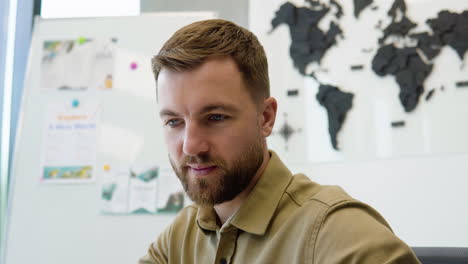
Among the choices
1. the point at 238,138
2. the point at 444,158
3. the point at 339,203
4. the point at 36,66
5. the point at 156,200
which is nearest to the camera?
the point at 339,203

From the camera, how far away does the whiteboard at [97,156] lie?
225 cm

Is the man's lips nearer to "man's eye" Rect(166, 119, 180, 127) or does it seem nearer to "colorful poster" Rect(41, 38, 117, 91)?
"man's eye" Rect(166, 119, 180, 127)

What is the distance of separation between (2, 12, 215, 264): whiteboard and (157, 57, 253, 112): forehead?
1249mm

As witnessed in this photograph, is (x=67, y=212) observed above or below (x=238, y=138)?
below

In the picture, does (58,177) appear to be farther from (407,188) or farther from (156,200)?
(407,188)

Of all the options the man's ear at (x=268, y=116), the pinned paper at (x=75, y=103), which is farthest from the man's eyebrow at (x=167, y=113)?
the pinned paper at (x=75, y=103)

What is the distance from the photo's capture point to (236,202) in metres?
1.14

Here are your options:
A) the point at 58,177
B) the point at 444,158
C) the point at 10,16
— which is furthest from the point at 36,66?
the point at 444,158

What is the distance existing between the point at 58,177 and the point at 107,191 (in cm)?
26

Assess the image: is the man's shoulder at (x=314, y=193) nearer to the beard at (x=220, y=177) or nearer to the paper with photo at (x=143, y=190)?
the beard at (x=220, y=177)

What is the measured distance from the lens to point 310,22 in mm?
2324

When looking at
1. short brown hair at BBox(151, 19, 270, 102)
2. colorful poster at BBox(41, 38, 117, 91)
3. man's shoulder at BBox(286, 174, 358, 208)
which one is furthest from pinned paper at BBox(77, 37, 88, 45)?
man's shoulder at BBox(286, 174, 358, 208)

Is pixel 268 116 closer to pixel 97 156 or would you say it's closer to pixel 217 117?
pixel 217 117

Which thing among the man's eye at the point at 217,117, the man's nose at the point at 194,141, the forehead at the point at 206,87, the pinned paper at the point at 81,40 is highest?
the pinned paper at the point at 81,40
